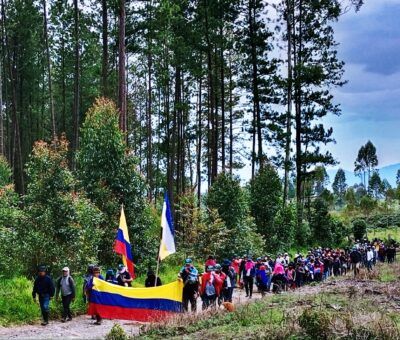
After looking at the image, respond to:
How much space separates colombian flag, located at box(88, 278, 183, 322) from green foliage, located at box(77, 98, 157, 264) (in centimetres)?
615

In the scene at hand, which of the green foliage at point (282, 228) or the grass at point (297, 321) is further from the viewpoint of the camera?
the green foliage at point (282, 228)

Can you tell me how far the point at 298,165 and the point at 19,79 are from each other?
80.7ft

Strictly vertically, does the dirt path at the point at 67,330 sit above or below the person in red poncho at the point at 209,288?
below

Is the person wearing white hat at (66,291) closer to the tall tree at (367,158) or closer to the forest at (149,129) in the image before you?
the forest at (149,129)

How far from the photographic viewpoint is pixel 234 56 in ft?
140

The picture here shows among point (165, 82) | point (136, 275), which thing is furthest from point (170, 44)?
point (136, 275)

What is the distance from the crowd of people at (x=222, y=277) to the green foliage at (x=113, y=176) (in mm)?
2579

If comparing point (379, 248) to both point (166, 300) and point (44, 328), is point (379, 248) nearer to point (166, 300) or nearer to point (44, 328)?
point (166, 300)

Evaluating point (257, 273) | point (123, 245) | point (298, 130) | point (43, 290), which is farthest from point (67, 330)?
point (298, 130)

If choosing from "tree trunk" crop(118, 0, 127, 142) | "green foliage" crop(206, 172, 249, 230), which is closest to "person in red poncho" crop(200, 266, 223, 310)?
"tree trunk" crop(118, 0, 127, 142)

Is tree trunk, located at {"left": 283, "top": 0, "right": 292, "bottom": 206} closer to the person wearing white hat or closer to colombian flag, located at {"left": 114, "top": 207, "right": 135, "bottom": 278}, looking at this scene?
colombian flag, located at {"left": 114, "top": 207, "right": 135, "bottom": 278}

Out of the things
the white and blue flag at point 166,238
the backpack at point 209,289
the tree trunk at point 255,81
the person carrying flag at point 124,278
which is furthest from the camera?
the tree trunk at point 255,81

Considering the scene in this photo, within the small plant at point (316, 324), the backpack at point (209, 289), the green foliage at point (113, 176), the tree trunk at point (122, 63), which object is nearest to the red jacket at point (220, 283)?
the backpack at point (209, 289)

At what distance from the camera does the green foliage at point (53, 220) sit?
16.7 m
